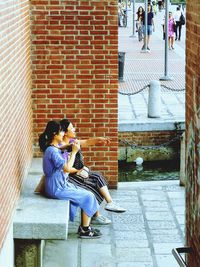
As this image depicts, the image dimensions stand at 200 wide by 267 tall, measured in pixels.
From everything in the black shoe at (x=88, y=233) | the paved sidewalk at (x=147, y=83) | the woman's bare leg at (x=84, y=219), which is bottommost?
the paved sidewalk at (x=147, y=83)

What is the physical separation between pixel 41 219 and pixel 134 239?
5.57 feet

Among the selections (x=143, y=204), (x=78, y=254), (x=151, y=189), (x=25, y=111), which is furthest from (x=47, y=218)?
(x=151, y=189)

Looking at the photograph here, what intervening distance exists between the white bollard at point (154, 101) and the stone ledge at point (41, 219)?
7613 millimetres

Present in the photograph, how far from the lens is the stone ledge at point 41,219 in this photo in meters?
7.57

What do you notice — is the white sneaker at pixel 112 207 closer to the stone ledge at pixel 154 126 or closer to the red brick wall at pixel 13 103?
the red brick wall at pixel 13 103

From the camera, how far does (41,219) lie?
766cm

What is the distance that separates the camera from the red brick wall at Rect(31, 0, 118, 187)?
10422 mm

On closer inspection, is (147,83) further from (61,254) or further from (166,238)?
(61,254)

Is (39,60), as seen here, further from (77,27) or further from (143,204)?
(143,204)

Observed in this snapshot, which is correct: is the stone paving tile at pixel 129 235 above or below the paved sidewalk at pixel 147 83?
above

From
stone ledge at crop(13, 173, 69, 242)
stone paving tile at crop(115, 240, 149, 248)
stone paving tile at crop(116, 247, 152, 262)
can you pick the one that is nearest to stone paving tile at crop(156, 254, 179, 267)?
stone paving tile at crop(116, 247, 152, 262)

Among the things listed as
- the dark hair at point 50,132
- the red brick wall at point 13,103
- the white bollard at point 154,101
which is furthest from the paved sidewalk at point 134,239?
the white bollard at point 154,101

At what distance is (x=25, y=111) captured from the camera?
31.2 feet

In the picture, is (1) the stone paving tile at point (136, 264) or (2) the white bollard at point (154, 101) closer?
(1) the stone paving tile at point (136, 264)
